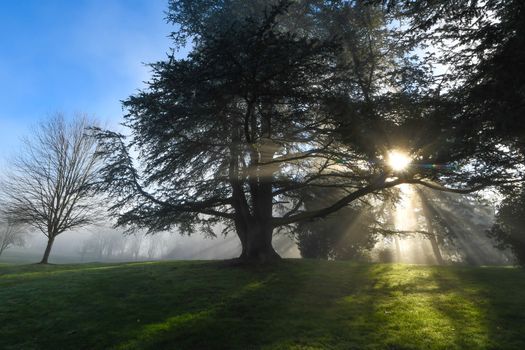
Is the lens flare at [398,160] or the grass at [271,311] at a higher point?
the lens flare at [398,160]

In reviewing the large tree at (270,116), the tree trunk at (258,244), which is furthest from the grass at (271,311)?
the large tree at (270,116)

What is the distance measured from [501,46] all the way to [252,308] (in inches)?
336

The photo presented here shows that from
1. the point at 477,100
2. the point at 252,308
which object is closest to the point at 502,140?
the point at 477,100

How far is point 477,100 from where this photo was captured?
23.6 ft

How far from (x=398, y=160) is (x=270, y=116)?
13.3 ft

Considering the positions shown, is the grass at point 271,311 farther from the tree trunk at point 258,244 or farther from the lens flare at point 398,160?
the lens flare at point 398,160

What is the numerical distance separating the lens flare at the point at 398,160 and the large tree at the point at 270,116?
15cm

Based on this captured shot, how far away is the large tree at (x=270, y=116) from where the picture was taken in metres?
7.88

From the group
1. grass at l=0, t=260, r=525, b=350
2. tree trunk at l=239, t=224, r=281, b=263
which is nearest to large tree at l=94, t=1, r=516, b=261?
tree trunk at l=239, t=224, r=281, b=263

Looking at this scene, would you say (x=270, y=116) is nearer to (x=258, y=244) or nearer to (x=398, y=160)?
(x=398, y=160)

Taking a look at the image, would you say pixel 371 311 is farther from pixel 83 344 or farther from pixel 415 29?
pixel 415 29

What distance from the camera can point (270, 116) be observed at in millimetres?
8789

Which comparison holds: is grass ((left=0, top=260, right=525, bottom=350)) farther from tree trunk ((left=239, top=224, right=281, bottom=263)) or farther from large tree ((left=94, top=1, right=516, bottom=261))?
large tree ((left=94, top=1, right=516, bottom=261))

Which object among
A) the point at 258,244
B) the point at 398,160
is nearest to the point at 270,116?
the point at 398,160
